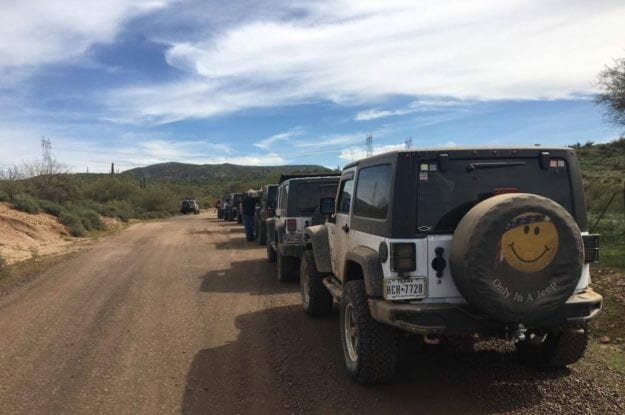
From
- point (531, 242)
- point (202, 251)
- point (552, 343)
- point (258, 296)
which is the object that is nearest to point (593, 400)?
point (552, 343)

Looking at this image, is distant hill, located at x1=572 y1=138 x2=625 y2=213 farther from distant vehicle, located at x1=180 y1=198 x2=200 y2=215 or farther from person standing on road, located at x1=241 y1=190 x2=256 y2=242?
distant vehicle, located at x1=180 y1=198 x2=200 y2=215

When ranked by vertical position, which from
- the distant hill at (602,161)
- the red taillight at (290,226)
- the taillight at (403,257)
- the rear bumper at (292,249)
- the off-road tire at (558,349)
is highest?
the distant hill at (602,161)

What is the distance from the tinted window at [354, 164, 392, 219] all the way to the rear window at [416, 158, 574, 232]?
0.34m

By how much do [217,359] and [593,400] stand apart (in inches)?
145

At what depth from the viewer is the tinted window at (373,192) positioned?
489cm

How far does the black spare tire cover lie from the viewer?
4.11m

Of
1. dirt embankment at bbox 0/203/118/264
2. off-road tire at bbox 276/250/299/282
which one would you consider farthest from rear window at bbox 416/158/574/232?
dirt embankment at bbox 0/203/118/264

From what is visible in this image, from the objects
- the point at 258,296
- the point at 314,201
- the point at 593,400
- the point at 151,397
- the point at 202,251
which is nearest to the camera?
the point at 593,400

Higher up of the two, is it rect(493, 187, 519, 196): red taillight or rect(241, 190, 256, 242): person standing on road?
rect(493, 187, 519, 196): red taillight

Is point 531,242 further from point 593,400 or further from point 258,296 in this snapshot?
point 258,296

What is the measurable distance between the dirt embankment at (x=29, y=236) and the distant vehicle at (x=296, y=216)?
8.77m

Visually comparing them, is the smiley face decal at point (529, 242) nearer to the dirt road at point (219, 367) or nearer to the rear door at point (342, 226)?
the dirt road at point (219, 367)

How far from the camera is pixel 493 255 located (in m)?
4.10

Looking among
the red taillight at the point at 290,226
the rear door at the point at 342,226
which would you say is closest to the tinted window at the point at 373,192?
the rear door at the point at 342,226
